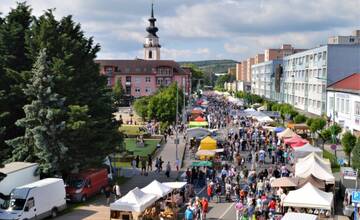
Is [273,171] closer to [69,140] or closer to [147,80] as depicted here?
[69,140]

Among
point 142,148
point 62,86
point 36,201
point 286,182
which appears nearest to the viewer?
point 36,201

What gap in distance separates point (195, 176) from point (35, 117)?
11.8 m

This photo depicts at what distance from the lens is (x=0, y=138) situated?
32.4 metres

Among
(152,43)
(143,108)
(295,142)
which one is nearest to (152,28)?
(152,43)

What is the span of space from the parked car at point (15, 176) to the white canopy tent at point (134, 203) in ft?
20.0

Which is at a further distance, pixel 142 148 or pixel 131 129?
pixel 131 129

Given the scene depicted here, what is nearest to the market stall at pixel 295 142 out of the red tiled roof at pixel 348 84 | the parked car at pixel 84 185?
the red tiled roof at pixel 348 84

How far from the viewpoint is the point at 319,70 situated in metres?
82.9

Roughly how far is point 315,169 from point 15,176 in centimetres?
1756

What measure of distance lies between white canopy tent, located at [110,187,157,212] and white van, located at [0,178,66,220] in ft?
13.2

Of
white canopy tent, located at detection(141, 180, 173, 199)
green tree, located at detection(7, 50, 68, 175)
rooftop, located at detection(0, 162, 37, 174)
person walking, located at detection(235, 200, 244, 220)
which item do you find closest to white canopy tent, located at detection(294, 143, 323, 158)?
person walking, located at detection(235, 200, 244, 220)

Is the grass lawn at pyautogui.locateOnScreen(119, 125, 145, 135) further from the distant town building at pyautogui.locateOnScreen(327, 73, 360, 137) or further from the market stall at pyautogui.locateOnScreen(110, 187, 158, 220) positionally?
the market stall at pyautogui.locateOnScreen(110, 187, 158, 220)

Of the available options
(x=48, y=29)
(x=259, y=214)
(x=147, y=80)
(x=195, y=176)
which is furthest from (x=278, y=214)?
(x=147, y=80)

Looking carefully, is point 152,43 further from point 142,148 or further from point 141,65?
point 142,148
